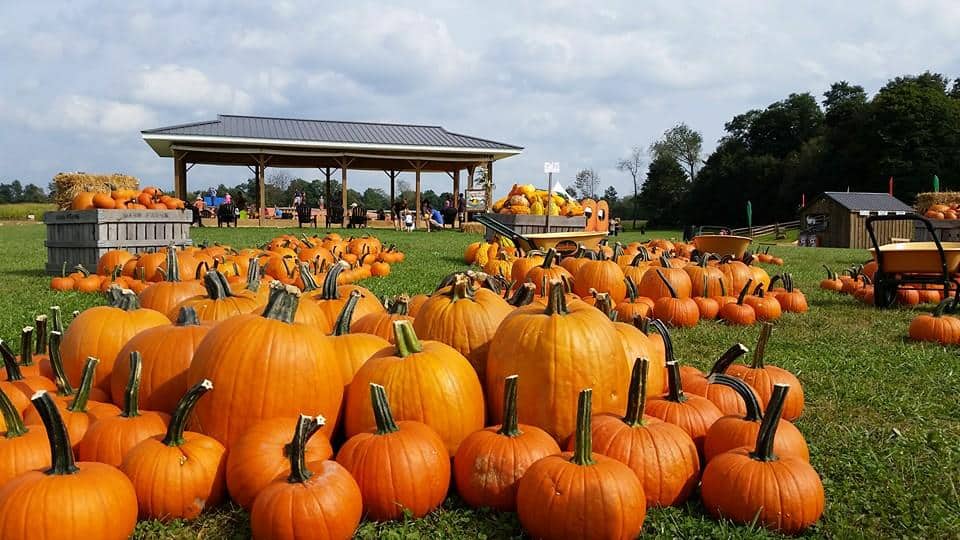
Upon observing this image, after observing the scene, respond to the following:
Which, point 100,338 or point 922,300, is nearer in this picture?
point 100,338

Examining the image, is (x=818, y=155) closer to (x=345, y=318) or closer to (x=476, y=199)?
(x=476, y=199)

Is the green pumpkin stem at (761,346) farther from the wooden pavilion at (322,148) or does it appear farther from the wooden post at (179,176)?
the wooden post at (179,176)

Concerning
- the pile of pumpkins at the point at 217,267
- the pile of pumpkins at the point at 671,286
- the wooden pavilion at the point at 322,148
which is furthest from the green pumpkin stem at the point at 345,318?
the wooden pavilion at the point at 322,148

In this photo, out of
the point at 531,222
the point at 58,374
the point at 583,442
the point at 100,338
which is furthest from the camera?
the point at 531,222

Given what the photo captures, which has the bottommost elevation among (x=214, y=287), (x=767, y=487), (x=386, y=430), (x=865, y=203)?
(x=767, y=487)

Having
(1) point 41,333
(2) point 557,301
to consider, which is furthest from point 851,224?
(1) point 41,333

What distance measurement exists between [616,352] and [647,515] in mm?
699

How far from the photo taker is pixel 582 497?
216cm

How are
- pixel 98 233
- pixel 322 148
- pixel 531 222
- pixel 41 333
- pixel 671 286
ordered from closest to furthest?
pixel 41 333, pixel 671 286, pixel 98 233, pixel 531 222, pixel 322 148

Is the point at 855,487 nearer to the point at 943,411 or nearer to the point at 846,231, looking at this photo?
the point at 943,411

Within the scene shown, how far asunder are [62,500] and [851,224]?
2857 centimetres

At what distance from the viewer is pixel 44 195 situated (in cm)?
9088

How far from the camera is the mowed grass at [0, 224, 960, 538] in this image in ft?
7.55

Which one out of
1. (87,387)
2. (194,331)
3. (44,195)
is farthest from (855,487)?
(44,195)
